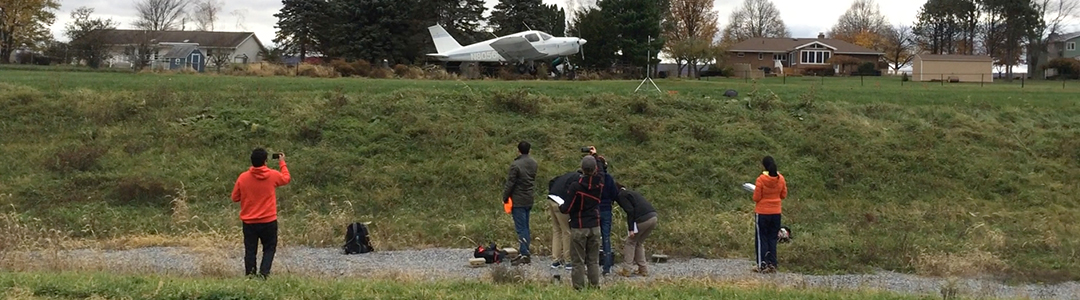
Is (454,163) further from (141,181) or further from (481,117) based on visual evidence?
(141,181)

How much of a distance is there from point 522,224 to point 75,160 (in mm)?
11396

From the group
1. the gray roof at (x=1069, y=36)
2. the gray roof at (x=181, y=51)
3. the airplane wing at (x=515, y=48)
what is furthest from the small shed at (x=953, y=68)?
the gray roof at (x=181, y=51)

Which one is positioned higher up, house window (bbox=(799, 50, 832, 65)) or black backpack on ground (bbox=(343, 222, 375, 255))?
house window (bbox=(799, 50, 832, 65))

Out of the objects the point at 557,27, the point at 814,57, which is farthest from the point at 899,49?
the point at 557,27

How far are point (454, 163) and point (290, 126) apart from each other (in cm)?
466

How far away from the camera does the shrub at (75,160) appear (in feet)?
56.6

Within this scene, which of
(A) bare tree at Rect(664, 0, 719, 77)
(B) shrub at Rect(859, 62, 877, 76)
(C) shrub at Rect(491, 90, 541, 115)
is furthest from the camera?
(A) bare tree at Rect(664, 0, 719, 77)

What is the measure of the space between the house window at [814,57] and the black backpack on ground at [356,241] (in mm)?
74312

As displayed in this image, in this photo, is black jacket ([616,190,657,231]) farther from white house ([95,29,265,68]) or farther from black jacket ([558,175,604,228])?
white house ([95,29,265,68])

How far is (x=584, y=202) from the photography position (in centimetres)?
816

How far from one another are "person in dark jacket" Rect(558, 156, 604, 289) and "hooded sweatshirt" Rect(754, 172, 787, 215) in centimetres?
283

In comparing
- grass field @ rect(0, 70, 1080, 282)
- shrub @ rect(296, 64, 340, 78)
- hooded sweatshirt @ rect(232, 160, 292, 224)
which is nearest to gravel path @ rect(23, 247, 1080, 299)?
grass field @ rect(0, 70, 1080, 282)

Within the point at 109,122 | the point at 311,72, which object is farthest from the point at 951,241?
the point at 311,72

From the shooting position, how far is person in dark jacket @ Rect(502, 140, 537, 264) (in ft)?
34.9
